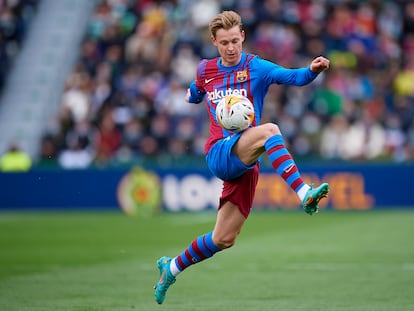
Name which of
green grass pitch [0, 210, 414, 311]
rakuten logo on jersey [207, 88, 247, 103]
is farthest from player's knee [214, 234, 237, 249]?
rakuten logo on jersey [207, 88, 247, 103]

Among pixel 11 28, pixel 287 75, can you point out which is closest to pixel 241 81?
pixel 287 75

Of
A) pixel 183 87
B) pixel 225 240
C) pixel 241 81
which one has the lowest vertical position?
pixel 225 240

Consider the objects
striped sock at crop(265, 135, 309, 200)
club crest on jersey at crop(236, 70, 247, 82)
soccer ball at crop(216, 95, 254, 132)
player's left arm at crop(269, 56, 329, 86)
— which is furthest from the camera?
club crest on jersey at crop(236, 70, 247, 82)

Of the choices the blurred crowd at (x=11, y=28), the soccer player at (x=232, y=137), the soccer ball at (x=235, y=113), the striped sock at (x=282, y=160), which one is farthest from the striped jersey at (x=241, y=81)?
the blurred crowd at (x=11, y=28)

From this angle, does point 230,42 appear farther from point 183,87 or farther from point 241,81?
point 183,87

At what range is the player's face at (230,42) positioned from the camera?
7.85 meters

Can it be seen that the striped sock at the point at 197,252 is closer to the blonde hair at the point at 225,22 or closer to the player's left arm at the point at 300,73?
the player's left arm at the point at 300,73

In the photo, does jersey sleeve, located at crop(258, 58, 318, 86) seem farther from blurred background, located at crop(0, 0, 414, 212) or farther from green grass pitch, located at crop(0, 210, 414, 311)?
blurred background, located at crop(0, 0, 414, 212)

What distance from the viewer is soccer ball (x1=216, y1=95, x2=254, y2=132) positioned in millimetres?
7570

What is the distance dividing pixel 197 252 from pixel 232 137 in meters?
1.10

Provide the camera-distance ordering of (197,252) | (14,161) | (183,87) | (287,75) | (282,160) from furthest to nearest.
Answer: (183,87) < (14,161) < (197,252) < (287,75) < (282,160)

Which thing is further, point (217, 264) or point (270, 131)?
point (217, 264)

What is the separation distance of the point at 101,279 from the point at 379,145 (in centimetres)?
1094

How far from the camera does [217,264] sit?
12.1 m
